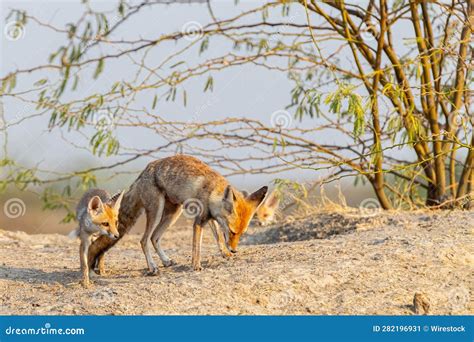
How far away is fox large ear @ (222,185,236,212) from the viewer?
26.4 feet

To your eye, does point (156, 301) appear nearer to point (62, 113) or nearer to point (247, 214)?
point (247, 214)

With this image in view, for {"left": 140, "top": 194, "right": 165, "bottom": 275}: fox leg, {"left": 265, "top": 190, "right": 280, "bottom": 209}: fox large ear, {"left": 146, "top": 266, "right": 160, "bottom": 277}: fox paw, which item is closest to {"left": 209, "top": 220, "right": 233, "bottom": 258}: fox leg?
{"left": 140, "top": 194, "right": 165, "bottom": 275}: fox leg

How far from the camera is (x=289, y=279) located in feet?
23.4

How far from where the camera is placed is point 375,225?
404 inches

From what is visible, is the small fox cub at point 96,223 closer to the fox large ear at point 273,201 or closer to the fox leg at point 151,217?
the fox leg at point 151,217

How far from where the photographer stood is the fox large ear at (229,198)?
316 inches

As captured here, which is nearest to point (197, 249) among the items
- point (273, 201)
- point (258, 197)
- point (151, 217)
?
point (151, 217)

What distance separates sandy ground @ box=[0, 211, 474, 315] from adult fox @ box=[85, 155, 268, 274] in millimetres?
301

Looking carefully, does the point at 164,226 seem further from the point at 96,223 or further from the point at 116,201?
the point at 96,223

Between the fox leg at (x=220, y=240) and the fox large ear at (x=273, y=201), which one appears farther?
the fox large ear at (x=273, y=201)

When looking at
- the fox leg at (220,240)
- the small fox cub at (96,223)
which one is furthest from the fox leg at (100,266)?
the fox leg at (220,240)

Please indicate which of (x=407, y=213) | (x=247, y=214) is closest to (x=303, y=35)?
(x=407, y=213)

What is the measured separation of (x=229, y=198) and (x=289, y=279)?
1.26 metres

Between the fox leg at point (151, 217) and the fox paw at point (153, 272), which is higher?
the fox leg at point (151, 217)
